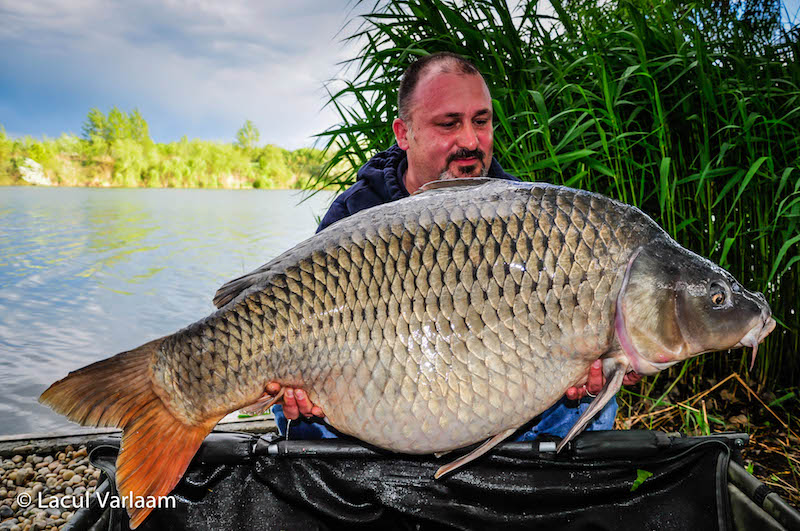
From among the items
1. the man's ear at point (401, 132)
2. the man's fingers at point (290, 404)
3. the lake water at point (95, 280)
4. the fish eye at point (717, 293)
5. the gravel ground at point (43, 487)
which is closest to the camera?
the fish eye at point (717, 293)

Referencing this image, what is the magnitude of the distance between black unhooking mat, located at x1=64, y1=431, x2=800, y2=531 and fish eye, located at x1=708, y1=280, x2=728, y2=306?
365 millimetres

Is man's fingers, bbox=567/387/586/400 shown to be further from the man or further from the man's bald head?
the man's bald head

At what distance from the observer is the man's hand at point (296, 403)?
1100 millimetres

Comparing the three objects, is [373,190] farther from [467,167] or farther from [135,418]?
[135,418]

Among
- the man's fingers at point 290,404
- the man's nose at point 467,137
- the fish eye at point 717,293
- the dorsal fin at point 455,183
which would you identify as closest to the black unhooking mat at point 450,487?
the man's fingers at point 290,404

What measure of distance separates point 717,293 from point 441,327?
0.47 m

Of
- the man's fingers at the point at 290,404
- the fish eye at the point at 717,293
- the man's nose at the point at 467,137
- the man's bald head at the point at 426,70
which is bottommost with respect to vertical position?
the man's fingers at the point at 290,404

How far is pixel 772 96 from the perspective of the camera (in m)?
1.97

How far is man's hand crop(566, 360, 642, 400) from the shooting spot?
41.2 inches

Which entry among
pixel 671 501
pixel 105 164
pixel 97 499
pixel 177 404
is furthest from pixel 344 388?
pixel 105 164

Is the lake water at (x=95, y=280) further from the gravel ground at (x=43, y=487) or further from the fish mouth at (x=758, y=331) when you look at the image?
the fish mouth at (x=758, y=331)

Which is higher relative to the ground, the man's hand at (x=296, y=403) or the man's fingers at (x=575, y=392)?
the man's hand at (x=296, y=403)

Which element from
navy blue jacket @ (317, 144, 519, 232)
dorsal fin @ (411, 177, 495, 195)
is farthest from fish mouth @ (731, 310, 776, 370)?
navy blue jacket @ (317, 144, 519, 232)

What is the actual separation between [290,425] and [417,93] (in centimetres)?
113
